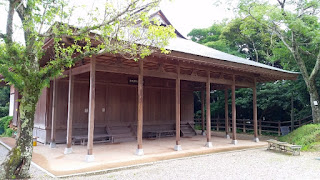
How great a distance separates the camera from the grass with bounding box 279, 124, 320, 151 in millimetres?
9586

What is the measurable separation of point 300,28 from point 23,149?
1277 centimetres

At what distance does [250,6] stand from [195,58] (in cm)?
745

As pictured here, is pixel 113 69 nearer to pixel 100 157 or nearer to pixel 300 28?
pixel 100 157

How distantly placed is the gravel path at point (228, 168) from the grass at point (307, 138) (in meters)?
1.17

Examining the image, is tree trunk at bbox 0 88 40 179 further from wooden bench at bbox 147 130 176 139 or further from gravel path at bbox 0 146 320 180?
wooden bench at bbox 147 130 176 139

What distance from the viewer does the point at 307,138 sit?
10.2 meters

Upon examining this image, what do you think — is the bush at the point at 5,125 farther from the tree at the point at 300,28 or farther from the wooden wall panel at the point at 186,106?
the tree at the point at 300,28

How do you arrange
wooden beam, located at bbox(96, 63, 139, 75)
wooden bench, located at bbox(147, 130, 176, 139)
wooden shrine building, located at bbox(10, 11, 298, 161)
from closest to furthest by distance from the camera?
wooden beam, located at bbox(96, 63, 139, 75) → wooden shrine building, located at bbox(10, 11, 298, 161) → wooden bench, located at bbox(147, 130, 176, 139)

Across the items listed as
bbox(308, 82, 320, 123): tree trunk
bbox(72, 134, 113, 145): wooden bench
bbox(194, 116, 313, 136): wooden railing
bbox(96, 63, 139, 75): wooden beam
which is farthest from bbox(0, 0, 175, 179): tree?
bbox(194, 116, 313, 136): wooden railing

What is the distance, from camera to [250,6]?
13.2 meters

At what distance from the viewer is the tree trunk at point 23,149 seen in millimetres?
5000

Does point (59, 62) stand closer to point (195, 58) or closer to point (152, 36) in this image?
point (152, 36)

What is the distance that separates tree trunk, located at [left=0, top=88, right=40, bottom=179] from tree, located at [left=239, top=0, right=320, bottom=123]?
1203 cm

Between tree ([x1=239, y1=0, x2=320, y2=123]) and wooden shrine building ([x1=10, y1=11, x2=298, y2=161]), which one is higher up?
tree ([x1=239, y1=0, x2=320, y2=123])
